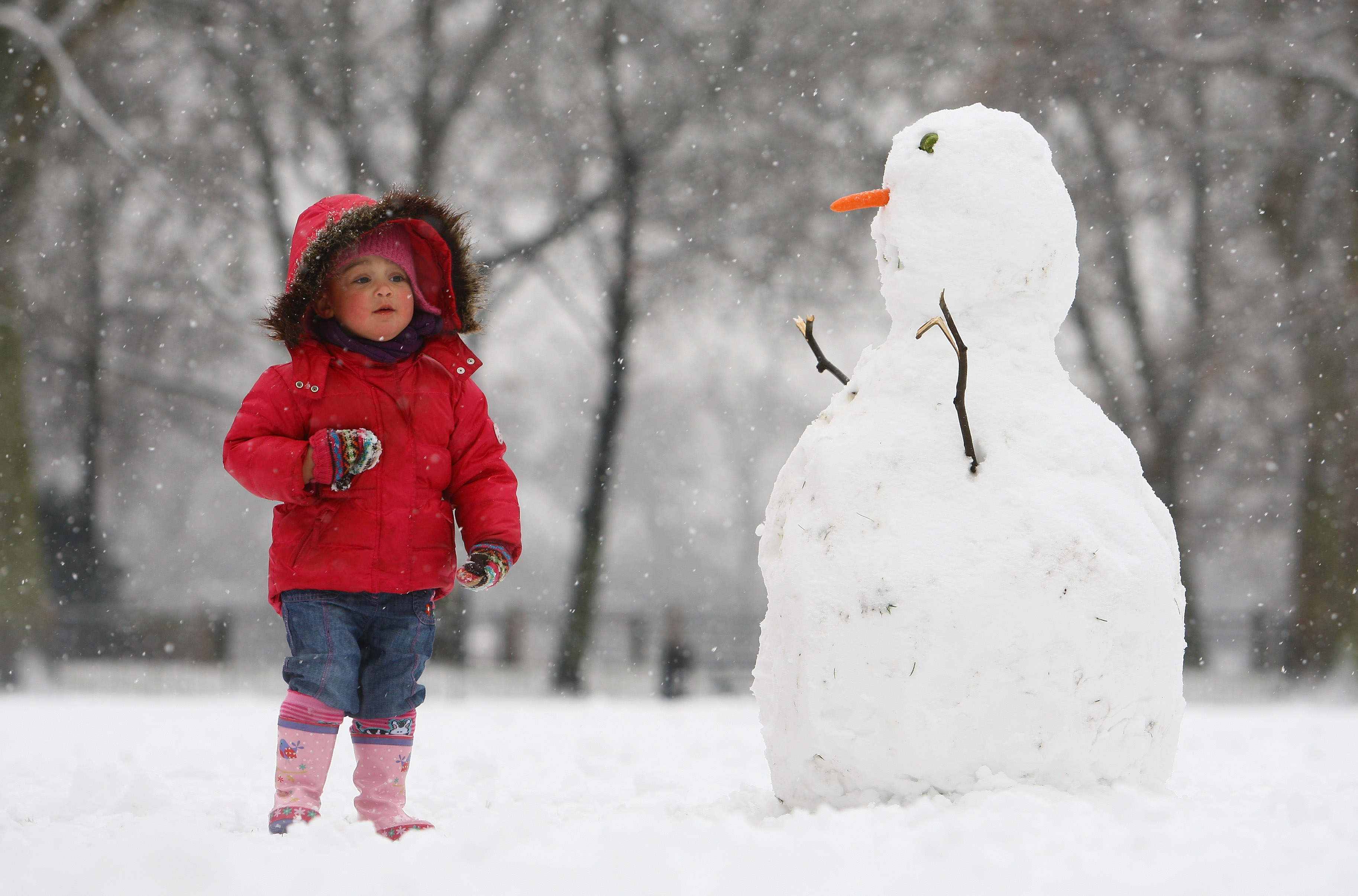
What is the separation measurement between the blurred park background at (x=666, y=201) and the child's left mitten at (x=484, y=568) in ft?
25.9

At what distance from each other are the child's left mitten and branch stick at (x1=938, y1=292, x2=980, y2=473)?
1.27 meters

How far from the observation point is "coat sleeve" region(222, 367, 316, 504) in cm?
297

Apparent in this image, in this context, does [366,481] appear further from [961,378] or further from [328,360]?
[961,378]

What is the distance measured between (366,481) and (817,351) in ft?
4.37

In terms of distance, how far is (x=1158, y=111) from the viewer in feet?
41.2

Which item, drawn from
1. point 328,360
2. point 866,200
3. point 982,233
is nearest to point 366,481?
point 328,360

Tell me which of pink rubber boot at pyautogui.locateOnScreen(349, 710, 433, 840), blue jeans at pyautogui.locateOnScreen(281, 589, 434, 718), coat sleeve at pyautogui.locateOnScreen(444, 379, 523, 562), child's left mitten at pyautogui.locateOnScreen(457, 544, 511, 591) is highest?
coat sleeve at pyautogui.locateOnScreen(444, 379, 523, 562)

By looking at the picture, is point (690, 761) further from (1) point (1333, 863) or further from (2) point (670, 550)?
(2) point (670, 550)

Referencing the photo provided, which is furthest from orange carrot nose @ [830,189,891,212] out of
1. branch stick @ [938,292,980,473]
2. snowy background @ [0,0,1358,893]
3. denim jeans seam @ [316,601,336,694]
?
snowy background @ [0,0,1358,893]

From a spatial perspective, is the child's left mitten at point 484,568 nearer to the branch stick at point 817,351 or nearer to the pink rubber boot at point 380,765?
Answer: the pink rubber boot at point 380,765

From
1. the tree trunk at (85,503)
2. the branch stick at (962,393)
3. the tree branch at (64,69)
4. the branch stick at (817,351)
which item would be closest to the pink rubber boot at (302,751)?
the branch stick at (817,351)

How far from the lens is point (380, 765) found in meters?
3.19

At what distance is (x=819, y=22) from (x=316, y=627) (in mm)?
10686

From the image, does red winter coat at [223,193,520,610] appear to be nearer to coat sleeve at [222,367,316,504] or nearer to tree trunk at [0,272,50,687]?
coat sleeve at [222,367,316,504]
